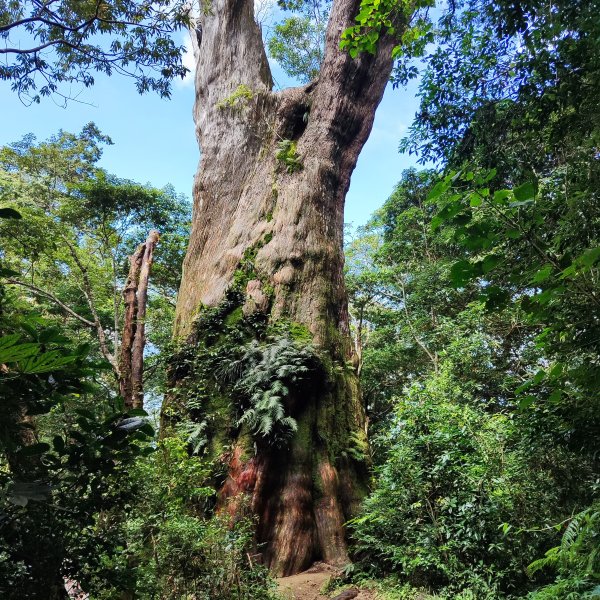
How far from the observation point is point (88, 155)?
1731 centimetres

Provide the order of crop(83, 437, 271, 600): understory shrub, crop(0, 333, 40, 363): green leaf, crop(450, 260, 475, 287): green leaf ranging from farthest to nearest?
crop(83, 437, 271, 600): understory shrub → crop(450, 260, 475, 287): green leaf → crop(0, 333, 40, 363): green leaf

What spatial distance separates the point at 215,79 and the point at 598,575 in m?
10.7

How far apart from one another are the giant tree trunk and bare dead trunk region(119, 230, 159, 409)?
2.67ft

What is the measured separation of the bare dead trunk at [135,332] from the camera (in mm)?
5273

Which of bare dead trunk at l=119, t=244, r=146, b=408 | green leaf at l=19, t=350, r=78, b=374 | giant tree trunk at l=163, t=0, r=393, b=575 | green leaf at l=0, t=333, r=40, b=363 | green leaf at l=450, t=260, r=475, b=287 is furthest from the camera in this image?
bare dead trunk at l=119, t=244, r=146, b=408

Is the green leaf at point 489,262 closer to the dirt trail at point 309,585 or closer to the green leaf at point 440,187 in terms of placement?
the green leaf at point 440,187

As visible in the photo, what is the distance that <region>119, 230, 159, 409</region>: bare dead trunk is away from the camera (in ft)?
17.3

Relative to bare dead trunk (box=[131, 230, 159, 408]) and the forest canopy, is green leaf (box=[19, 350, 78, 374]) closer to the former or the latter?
the forest canopy

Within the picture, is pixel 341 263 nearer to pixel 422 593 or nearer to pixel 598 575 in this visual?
pixel 422 593

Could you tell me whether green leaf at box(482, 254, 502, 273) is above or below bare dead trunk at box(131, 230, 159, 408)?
below

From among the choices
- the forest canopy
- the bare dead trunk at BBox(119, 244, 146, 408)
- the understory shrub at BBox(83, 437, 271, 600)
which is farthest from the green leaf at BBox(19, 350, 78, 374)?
the bare dead trunk at BBox(119, 244, 146, 408)

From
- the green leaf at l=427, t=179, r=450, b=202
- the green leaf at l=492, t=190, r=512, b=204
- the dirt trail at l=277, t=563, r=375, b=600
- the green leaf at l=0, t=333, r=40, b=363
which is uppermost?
the green leaf at l=427, t=179, r=450, b=202

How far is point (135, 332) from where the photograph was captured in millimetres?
5871

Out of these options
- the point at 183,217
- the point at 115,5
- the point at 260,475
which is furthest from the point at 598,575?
the point at 183,217
